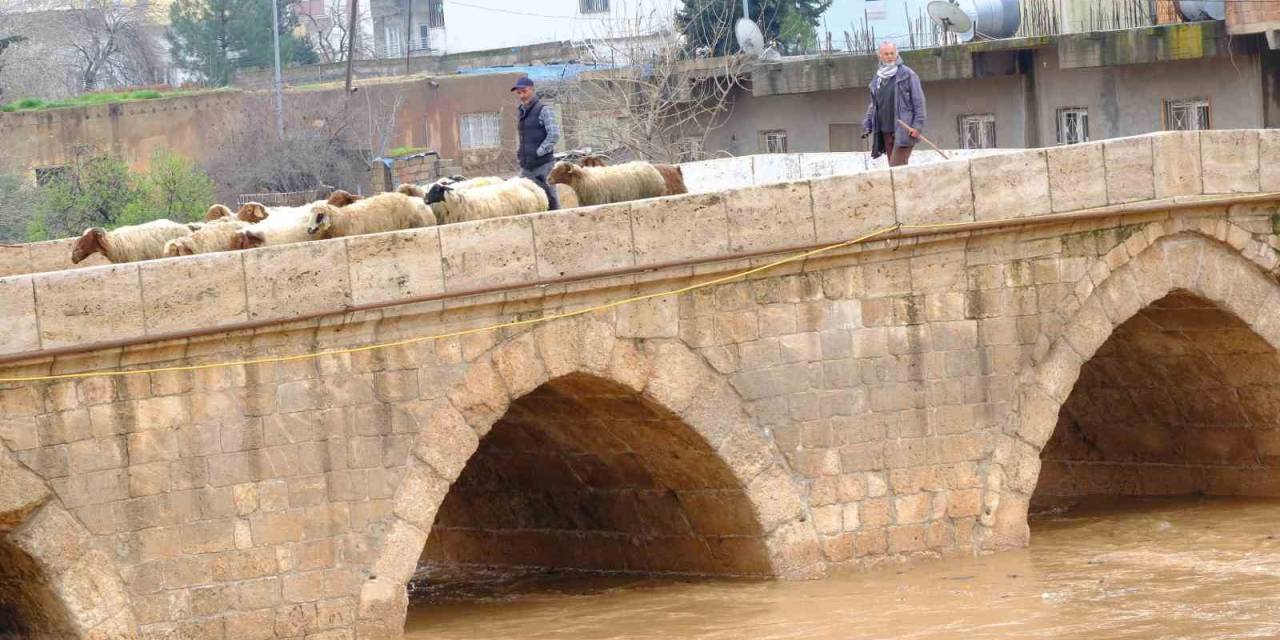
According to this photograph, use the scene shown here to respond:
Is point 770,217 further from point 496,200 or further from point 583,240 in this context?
point 496,200

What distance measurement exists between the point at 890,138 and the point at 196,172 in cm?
1955

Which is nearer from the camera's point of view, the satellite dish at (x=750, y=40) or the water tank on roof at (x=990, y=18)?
the water tank on roof at (x=990, y=18)

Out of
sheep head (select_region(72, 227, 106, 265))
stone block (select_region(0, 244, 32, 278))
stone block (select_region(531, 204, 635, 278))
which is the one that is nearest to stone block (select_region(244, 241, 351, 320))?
stone block (select_region(531, 204, 635, 278))

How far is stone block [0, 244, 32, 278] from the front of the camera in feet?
41.6

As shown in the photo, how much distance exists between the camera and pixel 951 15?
73.3 ft

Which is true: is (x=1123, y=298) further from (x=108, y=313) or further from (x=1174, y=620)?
(x=108, y=313)

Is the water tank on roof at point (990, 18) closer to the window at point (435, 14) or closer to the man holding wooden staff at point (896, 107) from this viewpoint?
the man holding wooden staff at point (896, 107)

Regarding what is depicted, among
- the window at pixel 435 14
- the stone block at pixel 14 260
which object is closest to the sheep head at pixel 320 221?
the stone block at pixel 14 260

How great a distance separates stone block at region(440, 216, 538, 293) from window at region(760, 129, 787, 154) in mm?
16732

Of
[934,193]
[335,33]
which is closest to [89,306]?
[934,193]

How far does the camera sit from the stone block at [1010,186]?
11.9m

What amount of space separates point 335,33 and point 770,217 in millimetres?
45914

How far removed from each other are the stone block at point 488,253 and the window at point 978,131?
13.9 m

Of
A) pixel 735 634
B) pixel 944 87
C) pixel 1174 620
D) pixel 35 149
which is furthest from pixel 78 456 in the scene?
pixel 35 149
